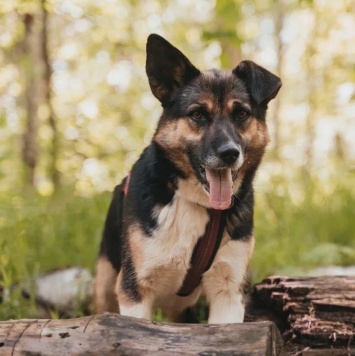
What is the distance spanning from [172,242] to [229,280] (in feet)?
1.46

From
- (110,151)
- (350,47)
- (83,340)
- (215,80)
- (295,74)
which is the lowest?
(83,340)

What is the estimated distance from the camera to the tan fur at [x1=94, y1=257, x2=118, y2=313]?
416cm

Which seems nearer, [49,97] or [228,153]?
[228,153]

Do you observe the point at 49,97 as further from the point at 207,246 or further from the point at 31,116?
the point at 207,246

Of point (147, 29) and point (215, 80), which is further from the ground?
point (147, 29)

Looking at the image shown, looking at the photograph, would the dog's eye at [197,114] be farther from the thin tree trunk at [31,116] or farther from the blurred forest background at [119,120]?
the thin tree trunk at [31,116]

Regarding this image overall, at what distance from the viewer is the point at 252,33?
56.5 ft

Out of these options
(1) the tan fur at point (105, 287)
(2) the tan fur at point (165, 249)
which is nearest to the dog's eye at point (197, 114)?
(2) the tan fur at point (165, 249)

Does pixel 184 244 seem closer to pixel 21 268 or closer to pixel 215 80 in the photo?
pixel 215 80

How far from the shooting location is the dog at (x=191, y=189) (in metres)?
3.25

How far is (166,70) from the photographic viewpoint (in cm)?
345

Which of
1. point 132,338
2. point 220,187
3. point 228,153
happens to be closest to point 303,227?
point 220,187

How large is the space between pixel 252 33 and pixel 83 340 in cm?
1584

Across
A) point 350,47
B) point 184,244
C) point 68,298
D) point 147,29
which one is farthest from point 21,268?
point 350,47
